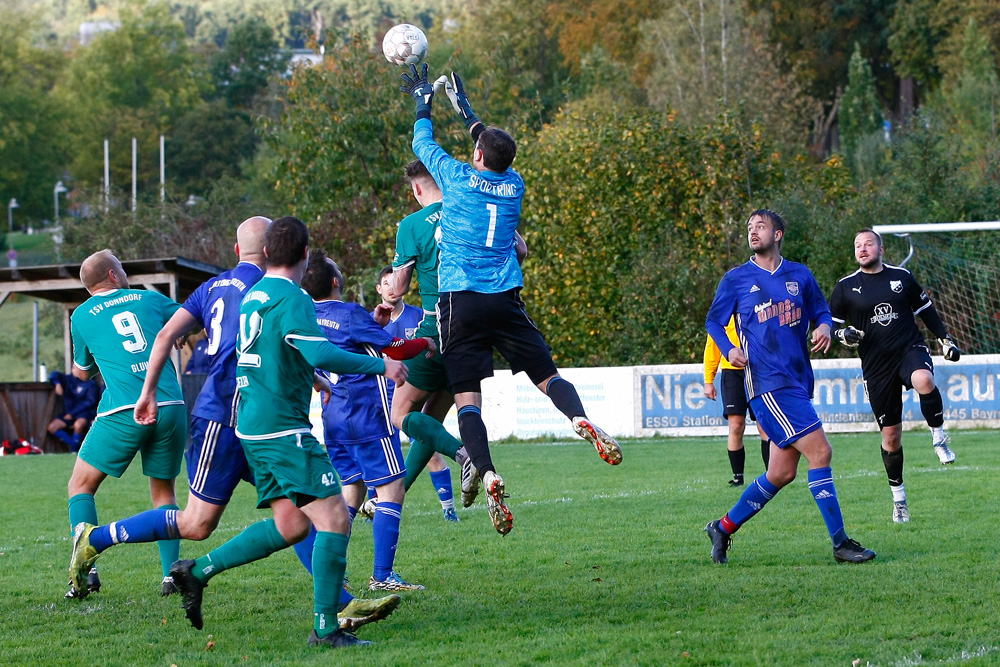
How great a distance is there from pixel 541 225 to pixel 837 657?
21094 mm

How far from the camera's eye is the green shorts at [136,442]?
6.78 meters

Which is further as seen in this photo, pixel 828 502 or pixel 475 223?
pixel 828 502

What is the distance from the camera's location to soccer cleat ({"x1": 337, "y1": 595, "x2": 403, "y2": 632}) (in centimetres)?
529

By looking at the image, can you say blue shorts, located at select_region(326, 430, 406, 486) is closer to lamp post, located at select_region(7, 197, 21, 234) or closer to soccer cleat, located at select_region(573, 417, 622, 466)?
soccer cleat, located at select_region(573, 417, 622, 466)

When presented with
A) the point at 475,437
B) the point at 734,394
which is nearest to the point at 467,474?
the point at 475,437

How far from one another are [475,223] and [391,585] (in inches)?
81.6

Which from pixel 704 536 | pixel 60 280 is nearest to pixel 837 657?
pixel 704 536

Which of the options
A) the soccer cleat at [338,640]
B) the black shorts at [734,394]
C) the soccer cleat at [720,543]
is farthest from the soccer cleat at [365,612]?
the black shorts at [734,394]

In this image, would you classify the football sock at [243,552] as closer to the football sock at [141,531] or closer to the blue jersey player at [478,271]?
the football sock at [141,531]

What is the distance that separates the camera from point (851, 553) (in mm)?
6879

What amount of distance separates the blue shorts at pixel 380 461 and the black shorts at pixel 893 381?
4211mm

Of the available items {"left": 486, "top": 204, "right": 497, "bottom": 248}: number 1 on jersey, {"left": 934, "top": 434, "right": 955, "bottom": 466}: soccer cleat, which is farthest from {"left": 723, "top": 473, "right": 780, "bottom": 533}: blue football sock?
{"left": 934, "top": 434, "right": 955, "bottom": 466}: soccer cleat

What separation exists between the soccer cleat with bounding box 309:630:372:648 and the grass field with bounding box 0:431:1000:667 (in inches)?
5.0

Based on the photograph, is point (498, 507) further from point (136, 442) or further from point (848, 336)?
point (848, 336)
